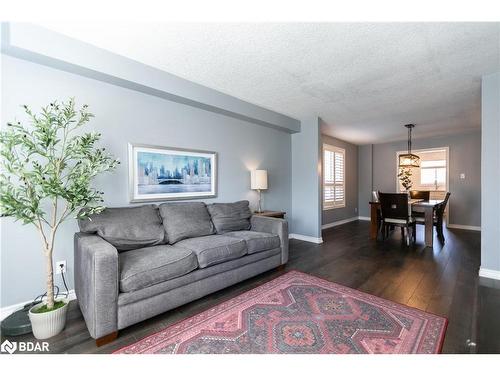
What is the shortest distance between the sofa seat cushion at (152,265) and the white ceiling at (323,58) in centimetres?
191

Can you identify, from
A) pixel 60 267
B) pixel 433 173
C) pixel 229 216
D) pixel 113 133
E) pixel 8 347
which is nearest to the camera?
pixel 8 347

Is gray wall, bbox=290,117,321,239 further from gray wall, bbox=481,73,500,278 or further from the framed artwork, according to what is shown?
gray wall, bbox=481,73,500,278

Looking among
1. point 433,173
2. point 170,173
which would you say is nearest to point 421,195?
point 433,173

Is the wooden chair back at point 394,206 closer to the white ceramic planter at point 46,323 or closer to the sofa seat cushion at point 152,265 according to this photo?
the sofa seat cushion at point 152,265

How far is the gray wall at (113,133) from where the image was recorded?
1.94 m

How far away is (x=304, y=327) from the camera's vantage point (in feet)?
5.73

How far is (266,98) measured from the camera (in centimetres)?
342

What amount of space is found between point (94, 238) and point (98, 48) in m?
1.77

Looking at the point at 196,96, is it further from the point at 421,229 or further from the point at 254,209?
the point at 421,229

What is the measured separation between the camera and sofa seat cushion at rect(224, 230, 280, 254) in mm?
2578

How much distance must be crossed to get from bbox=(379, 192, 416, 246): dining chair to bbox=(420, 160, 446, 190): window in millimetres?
2972

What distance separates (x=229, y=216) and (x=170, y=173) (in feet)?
3.12

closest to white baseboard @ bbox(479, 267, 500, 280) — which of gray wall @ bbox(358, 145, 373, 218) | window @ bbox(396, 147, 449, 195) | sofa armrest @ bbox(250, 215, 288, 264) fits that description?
sofa armrest @ bbox(250, 215, 288, 264)

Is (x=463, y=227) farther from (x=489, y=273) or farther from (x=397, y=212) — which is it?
(x=489, y=273)
